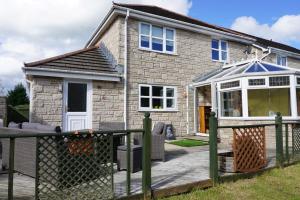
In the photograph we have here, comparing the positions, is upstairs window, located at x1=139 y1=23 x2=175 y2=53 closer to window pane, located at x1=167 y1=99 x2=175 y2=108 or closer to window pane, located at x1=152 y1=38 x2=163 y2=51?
window pane, located at x1=152 y1=38 x2=163 y2=51

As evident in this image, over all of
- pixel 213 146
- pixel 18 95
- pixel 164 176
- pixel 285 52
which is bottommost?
pixel 164 176

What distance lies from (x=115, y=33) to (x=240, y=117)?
717 centimetres

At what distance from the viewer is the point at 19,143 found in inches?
235

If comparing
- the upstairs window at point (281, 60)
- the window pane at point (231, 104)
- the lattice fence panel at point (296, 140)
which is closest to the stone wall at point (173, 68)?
the window pane at point (231, 104)

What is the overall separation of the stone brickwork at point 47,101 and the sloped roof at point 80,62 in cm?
Answer: 64

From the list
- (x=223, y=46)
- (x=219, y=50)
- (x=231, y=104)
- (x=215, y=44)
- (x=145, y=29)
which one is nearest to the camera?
(x=231, y=104)

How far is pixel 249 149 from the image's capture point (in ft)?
21.6

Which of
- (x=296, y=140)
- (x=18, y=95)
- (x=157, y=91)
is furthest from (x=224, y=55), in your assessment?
(x=18, y=95)

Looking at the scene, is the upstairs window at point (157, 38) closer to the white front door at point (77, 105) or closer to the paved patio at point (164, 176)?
the white front door at point (77, 105)

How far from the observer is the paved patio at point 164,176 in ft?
16.6

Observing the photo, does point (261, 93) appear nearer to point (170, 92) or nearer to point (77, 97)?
point (170, 92)

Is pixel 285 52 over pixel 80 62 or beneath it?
over

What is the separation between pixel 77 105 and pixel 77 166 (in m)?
8.20

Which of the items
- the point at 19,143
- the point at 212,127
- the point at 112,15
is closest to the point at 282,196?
the point at 212,127
